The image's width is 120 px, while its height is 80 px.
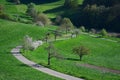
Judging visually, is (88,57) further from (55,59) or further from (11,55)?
(11,55)

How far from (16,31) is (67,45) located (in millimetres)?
21339

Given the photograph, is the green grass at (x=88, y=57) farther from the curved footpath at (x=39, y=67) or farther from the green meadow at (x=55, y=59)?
the curved footpath at (x=39, y=67)

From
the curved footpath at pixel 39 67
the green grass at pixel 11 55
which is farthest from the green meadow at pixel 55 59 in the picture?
the curved footpath at pixel 39 67

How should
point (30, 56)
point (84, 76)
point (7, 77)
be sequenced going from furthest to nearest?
point (30, 56) < point (84, 76) < point (7, 77)

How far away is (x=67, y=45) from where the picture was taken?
114875 mm

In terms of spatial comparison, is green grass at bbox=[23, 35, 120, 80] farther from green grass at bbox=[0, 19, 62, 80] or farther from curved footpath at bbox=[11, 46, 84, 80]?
green grass at bbox=[0, 19, 62, 80]

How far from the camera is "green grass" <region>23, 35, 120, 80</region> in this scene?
74.9 meters

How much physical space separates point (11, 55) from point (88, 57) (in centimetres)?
2677

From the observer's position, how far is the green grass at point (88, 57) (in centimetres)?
7489

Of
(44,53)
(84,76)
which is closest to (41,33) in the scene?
(44,53)

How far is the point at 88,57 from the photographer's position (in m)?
102

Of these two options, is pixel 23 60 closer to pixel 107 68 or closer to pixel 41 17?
pixel 107 68

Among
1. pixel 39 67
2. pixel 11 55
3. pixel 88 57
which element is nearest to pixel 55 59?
pixel 11 55

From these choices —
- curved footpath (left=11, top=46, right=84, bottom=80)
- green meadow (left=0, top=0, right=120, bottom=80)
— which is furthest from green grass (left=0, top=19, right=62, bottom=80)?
curved footpath (left=11, top=46, right=84, bottom=80)
